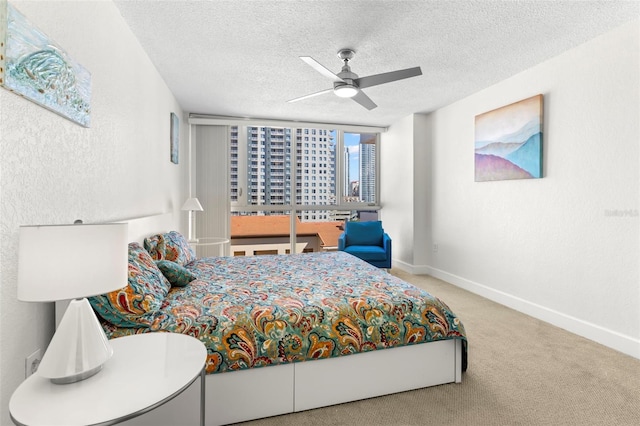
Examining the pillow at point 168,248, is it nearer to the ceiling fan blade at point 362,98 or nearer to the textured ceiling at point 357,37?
the textured ceiling at point 357,37

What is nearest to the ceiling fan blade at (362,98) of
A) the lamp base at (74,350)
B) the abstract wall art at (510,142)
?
the abstract wall art at (510,142)

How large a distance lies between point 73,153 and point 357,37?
2116mm

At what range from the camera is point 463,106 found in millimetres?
4117

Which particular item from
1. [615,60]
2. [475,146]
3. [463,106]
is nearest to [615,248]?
[615,60]

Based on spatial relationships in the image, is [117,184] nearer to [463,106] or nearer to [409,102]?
[409,102]

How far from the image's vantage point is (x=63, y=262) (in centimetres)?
92

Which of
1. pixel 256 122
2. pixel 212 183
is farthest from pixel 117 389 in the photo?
pixel 256 122

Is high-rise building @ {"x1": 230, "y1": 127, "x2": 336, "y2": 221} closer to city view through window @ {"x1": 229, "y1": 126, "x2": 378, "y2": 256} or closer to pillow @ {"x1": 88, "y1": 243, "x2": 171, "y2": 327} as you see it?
city view through window @ {"x1": 229, "y1": 126, "x2": 378, "y2": 256}

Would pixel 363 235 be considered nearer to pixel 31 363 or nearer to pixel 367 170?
pixel 367 170

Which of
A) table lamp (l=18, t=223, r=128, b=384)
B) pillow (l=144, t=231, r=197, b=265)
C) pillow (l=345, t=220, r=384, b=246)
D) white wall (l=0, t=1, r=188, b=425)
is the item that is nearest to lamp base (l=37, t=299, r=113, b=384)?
table lamp (l=18, t=223, r=128, b=384)

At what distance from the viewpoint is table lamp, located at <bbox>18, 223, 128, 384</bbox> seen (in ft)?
2.97

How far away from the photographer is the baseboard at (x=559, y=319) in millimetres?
2404

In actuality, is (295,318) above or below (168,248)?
below

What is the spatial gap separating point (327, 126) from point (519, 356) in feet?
13.6
